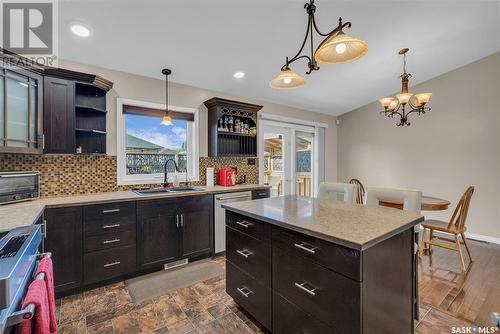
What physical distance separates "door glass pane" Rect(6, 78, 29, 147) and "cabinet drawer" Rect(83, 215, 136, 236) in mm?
964

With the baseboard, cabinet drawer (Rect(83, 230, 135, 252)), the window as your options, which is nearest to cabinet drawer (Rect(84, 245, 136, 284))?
cabinet drawer (Rect(83, 230, 135, 252))

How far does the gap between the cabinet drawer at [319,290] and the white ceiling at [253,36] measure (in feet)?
7.67

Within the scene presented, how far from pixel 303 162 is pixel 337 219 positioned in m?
3.81

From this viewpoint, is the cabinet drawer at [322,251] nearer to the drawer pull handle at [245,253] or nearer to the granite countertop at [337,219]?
the granite countertop at [337,219]

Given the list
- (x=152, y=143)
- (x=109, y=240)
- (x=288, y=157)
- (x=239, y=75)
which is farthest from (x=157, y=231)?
(x=288, y=157)

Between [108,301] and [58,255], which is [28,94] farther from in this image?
[108,301]

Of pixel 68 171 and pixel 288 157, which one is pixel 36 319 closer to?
pixel 68 171

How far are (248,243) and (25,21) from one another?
Result: 2860mm

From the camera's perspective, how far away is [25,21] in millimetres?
2115

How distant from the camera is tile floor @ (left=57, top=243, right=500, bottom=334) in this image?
188 centimetres

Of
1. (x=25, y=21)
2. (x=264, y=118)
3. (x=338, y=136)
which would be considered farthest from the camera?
(x=338, y=136)

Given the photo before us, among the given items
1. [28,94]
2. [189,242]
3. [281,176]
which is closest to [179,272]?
[189,242]

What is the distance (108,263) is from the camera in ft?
8.12

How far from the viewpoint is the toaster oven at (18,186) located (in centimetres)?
199
